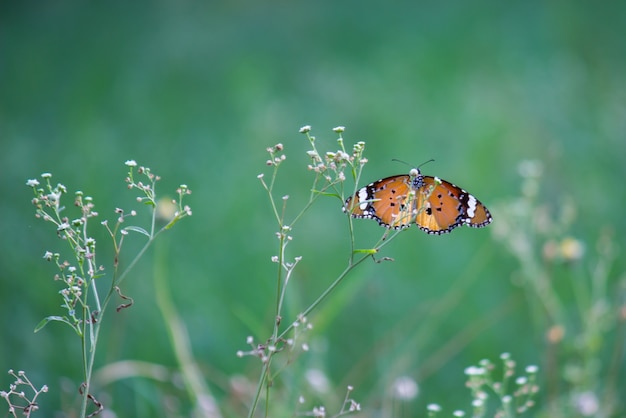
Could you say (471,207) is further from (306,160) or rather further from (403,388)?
(306,160)

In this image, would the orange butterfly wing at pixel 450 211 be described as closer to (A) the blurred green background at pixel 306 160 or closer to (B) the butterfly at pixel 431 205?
(B) the butterfly at pixel 431 205

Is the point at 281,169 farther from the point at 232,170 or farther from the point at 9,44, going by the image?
the point at 9,44

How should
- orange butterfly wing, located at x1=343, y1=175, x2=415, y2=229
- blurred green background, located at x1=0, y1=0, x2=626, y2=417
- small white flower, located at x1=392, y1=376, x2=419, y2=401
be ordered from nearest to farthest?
1. orange butterfly wing, located at x1=343, y1=175, x2=415, y2=229
2. small white flower, located at x1=392, y1=376, x2=419, y2=401
3. blurred green background, located at x1=0, y1=0, x2=626, y2=417

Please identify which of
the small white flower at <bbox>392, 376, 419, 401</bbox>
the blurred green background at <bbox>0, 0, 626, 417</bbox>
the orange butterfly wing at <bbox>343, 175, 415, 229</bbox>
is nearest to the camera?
the orange butterfly wing at <bbox>343, 175, 415, 229</bbox>

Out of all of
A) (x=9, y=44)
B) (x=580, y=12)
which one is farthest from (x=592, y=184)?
(x=9, y=44)

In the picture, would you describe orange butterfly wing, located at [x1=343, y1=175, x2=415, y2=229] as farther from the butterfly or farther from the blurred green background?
the blurred green background

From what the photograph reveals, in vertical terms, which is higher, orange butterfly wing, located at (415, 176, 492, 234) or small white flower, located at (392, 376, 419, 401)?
orange butterfly wing, located at (415, 176, 492, 234)

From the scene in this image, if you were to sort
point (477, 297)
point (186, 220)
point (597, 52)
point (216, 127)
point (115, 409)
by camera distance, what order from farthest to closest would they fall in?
point (597, 52) < point (216, 127) < point (186, 220) < point (477, 297) < point (115, 409)

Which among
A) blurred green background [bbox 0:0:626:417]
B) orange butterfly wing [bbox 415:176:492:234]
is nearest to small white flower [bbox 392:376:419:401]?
blurred green background [bbox 0:0:626:417]
